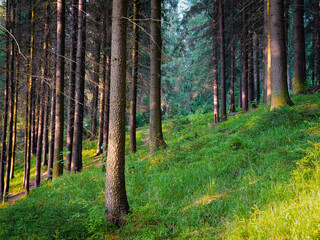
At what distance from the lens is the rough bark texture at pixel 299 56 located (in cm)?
1117

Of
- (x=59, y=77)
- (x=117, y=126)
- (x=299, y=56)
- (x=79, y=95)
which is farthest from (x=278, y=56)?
(x=59, y=77)

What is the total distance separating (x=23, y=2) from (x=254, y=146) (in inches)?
583

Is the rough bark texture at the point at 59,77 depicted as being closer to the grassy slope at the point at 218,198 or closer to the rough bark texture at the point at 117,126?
the grassy slope at the point at 218,198

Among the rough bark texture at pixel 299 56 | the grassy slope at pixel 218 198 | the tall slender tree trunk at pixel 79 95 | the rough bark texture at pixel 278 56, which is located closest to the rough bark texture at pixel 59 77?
the tall slender tree trunk at pixel 79 95

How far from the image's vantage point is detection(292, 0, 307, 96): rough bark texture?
1117 cm

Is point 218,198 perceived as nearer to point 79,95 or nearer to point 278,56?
point 278,56

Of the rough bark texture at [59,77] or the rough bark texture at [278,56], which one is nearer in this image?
the rough bark texture at [278,56]

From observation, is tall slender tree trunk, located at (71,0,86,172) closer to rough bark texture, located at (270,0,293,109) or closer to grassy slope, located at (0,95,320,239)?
grassy slope, located at (0,95,320,239)

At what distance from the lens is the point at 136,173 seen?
7352 mm

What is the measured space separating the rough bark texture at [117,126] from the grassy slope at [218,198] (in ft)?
0.97

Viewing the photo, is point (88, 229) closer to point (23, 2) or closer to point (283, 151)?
point (283, 151)

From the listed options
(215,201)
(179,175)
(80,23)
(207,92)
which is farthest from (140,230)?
(207,92)

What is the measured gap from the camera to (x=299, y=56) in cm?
1148

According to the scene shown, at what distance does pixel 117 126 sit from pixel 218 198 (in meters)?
2.53
